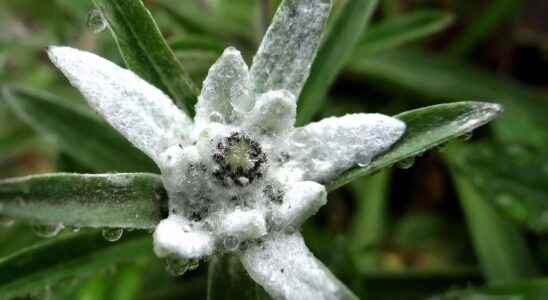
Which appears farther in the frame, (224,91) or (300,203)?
(224,91)

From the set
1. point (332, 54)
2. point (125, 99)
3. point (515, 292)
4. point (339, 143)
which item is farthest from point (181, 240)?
point (515, 292)

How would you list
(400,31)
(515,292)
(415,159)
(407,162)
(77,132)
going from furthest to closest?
(400,31) < (415,159) < (515,292) < (77,132) < (407,162)

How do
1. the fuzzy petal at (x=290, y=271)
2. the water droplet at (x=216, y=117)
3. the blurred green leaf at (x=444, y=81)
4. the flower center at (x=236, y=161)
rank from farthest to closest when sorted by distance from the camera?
1. the blurred green leaf at (x=444, y=81)
2. the water droplet at (x=216, y=117)
3. the flower center at (x=236, y=161)
4. the fuzzy petal at (x=290, y=271)

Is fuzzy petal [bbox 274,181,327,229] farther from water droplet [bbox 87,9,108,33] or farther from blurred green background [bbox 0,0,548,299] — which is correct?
water droplet [bbox 87,9,108,33]

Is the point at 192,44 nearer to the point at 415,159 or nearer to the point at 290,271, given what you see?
the point at 415,159

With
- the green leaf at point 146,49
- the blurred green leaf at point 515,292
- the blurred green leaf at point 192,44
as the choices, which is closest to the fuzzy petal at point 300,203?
the green leaf at point 146,49

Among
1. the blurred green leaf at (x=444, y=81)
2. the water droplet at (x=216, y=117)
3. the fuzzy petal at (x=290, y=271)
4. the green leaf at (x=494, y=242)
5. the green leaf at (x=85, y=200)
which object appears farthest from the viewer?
the blurred green leaf at (x=444, y=81)

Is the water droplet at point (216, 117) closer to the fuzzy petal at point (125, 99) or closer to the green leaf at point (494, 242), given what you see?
the fuzzy petal at point (125, 99)
